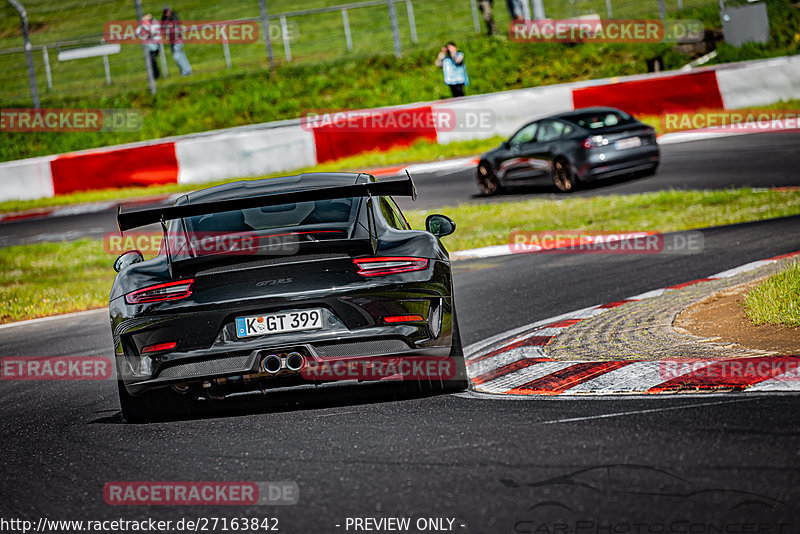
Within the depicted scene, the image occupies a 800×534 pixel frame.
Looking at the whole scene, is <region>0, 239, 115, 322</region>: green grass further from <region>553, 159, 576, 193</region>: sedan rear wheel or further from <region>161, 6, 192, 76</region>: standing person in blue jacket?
<region>161, 6, 192, 76</region>: standing person in blue jacket

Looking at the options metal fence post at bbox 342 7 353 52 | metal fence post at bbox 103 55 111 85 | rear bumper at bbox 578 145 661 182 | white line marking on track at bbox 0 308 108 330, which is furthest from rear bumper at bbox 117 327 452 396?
metal fence post at bbox 103 55 111 85

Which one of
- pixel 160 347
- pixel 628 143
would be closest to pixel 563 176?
pixel 628 143

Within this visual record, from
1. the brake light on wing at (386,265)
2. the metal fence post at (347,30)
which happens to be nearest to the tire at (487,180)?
the metal fence post at (347,30)

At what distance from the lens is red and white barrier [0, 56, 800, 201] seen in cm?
2214

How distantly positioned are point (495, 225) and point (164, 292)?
391 inches

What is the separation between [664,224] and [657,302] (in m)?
5.17

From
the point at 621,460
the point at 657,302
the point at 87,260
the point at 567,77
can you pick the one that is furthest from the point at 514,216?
the point at 567,77

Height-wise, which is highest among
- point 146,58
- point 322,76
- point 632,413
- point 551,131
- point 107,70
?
point 107,70

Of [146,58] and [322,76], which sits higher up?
[146,58]

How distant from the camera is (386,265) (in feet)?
19.1

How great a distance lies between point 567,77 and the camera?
1121 inches

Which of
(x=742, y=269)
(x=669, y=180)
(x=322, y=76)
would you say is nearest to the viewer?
(x=742, y=269)

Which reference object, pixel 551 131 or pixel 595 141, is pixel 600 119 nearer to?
pixel 595 141

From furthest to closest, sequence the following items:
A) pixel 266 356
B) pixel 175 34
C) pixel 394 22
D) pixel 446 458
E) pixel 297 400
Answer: pixel 175 34
pixel 394 22
pixel 297 400
pixel 266 356
pixel 446 458
